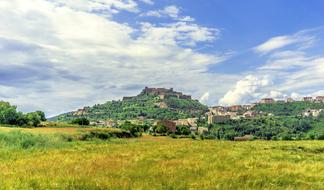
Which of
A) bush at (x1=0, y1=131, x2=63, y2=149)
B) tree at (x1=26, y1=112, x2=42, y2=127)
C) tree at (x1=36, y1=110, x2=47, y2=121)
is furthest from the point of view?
tree at (x1=36, y1=110, x2=47, y2=121)

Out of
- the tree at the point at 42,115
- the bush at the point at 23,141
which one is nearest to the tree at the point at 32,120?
the tree at the point at 42,115

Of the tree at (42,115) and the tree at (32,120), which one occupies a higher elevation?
the tree at (42,115)

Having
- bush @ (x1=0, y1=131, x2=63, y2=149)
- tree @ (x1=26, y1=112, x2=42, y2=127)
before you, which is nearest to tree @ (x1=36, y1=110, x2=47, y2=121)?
tree @ (x1=26, y1=112, x2=42, y2=127)

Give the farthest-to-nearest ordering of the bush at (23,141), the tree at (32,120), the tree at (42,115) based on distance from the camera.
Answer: the tree at (42,115) → the tree at (32,120) → the bush at (23,141)

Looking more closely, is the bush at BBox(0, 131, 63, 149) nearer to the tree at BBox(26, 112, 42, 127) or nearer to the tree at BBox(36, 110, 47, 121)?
the tree at BBox(26, 112, 42, 127)

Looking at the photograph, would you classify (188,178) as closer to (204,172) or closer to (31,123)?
(204,172)

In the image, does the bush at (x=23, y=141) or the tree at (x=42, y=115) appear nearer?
the bush at (x=23, y=141)

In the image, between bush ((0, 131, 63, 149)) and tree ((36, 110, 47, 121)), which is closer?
bush ((0, 131, 63, 149))

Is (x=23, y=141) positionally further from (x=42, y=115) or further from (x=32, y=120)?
(x=42, y=115)

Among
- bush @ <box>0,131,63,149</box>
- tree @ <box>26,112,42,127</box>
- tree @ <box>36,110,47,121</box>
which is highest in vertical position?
tree @ <box>36,110,47,121</box>

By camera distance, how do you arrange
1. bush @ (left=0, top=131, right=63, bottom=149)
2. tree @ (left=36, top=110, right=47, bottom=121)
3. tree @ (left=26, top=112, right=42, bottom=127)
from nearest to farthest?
bush @ (left=0, top=131, right=63, bottom=149)
tree @ (left=26, top=112, right=42, bottom=127)
tree @ (left=36, top=110, right=47, bottom=121)

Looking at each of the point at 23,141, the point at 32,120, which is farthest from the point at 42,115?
the point at 23,141

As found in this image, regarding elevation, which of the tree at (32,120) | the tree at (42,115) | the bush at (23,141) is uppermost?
the tree at (42,115)

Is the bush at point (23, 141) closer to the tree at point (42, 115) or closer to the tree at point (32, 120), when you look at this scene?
the tree at point (32, 120)
